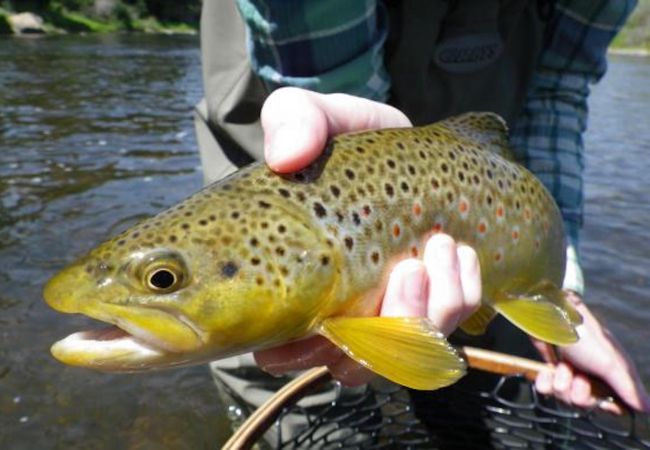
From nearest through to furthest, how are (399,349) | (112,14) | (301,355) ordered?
(399,349) → (301,355) → (112,14)

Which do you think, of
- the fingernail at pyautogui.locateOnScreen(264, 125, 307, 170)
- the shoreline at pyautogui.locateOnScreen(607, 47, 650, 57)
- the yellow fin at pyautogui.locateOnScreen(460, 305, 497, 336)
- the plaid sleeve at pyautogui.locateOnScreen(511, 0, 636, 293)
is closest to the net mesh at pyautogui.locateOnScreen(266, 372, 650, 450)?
the yellow fin at pyautogui.locateOnScreen(460, 305, 497, 336)

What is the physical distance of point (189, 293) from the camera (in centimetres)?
138

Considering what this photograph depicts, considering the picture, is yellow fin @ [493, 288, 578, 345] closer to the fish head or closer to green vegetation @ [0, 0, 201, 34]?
the fish head

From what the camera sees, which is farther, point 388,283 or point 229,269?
point 388,283

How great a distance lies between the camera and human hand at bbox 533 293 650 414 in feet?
8.00

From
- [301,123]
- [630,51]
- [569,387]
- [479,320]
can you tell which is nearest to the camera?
[301,123]

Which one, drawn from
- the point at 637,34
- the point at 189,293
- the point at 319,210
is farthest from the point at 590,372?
the point at 637,34

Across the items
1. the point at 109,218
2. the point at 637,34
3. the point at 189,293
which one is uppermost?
the point at 189,293

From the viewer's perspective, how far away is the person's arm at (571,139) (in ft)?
8.14

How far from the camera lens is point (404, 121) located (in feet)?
7.01

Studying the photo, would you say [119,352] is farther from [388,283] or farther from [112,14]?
[112,14]

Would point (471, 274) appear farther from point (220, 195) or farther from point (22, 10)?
point (22, 10)

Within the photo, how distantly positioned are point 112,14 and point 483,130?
Result: 40.5 metres

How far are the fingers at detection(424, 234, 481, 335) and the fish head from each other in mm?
280
